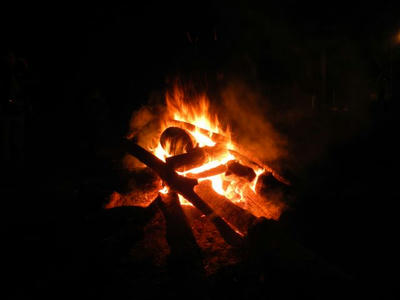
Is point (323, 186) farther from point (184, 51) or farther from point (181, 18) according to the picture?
point (181, 18)

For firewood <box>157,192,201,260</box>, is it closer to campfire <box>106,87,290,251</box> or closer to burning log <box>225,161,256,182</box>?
campfire <box>106,87,290,251</box>

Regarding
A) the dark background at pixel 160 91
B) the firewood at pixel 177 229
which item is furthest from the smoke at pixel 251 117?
the firewood at pixel 177 229

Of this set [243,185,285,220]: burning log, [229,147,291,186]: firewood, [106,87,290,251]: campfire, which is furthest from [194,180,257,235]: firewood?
[229,147,291,186]: firewood

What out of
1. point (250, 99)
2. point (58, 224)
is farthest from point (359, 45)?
point (58, 224)

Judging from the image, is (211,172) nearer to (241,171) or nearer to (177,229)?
(241,171)

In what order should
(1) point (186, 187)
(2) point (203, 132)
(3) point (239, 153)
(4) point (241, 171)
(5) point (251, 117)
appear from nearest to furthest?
(1) point (186, 187), (4) point (241, 171), (3) point (239, 153), (2) point (203, 132), (5) point (251, 117)

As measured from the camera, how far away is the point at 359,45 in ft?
34.2

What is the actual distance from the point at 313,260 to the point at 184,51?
184 inches

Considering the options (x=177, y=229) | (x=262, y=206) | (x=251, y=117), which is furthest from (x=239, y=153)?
(x=251, y=117)

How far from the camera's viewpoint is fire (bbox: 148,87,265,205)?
3572mm

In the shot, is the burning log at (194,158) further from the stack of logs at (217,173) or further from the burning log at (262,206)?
the burning log at (262,206)

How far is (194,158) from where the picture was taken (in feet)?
11.5

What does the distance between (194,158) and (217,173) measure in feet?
1.09

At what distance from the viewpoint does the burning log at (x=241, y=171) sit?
3.43 m
